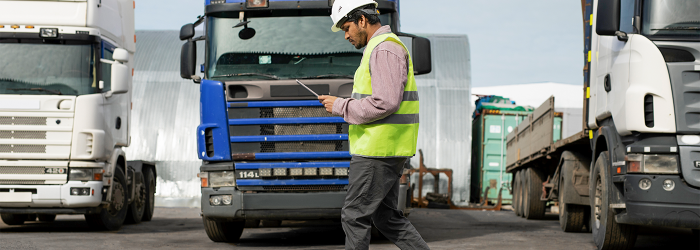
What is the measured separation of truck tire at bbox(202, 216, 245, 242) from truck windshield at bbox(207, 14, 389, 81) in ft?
5.82

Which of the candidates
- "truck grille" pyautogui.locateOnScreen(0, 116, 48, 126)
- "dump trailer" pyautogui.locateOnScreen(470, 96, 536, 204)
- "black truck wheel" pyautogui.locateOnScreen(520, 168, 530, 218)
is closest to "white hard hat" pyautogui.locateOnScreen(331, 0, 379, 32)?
"truck grille" pyautogui.locateOnScreen(0, 116, 48, 126)

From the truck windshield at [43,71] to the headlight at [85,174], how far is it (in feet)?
3.30

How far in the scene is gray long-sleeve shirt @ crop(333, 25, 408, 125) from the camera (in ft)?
13.8

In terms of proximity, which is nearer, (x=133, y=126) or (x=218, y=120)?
(x=218, y=120)

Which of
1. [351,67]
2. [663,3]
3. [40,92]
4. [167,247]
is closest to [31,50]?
[40,92]

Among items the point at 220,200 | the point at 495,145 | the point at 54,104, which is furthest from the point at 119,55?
the point at 495,145

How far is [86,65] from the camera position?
9773 mm

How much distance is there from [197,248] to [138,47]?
668 inches

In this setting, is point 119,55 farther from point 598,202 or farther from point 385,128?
point 385,128

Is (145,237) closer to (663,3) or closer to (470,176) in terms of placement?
(663,3)

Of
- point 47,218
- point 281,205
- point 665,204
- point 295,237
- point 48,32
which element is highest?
point 48,32

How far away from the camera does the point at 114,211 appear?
11195mm

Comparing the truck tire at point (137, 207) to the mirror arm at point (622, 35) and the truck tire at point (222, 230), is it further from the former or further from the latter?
the mirror arm at point (622, 35)

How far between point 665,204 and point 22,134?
7.58 meters
